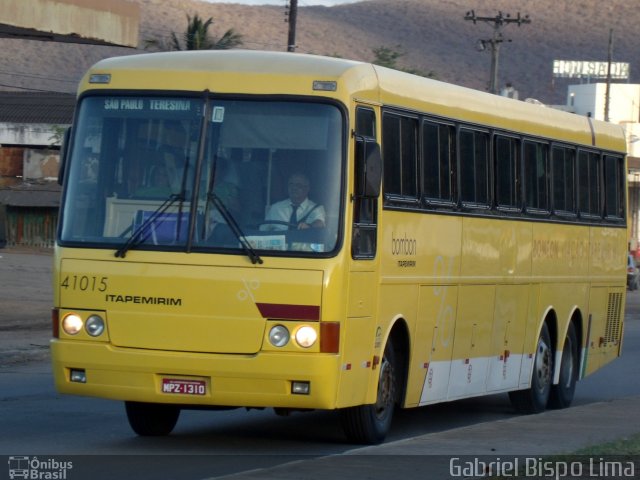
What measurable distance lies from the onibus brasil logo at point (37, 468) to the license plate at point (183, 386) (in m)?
0.89

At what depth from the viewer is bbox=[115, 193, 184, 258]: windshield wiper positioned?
10891mm

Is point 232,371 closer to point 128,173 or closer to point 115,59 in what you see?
point 128,173

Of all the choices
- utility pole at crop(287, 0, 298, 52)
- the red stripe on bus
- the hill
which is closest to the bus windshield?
the red stripe on bus

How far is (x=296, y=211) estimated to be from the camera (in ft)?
35.4

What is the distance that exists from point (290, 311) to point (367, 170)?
1.24 meters

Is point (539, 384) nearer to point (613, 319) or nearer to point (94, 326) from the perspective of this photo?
point (613, 319)

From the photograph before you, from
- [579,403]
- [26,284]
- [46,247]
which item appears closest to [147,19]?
[46,247]

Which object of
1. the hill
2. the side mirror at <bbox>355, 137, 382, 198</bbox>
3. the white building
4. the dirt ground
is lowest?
the dirt ground

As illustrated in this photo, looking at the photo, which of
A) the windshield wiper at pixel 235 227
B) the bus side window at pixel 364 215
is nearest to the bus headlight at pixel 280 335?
the windshield wiper at pixel 235 227

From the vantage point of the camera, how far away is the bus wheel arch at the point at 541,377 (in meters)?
16.1

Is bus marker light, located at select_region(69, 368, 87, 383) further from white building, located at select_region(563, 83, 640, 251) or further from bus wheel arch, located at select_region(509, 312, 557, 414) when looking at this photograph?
white building, located at select_region(563, 83, 640, 251)

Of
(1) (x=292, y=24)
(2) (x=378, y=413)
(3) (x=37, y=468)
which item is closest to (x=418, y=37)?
(1) (x=292, y=24)

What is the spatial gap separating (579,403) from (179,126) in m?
8.51

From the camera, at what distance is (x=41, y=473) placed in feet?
32.4
